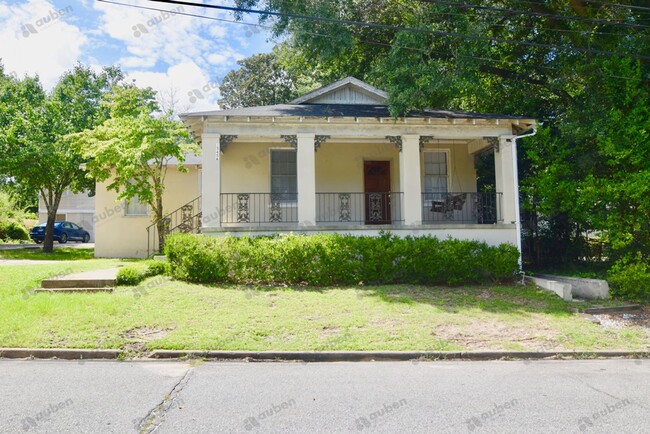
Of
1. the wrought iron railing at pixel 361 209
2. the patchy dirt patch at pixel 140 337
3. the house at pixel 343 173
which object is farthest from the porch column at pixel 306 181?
the patchy dirt patch at pixel 140 337

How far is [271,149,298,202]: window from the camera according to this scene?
14.1 m

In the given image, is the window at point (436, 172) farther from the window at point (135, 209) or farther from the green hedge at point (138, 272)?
the window at point (135, 209)

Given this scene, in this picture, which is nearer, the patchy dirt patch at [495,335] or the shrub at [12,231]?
the patchy dirt patch at [495,335]

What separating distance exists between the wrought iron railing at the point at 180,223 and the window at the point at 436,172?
315 inches

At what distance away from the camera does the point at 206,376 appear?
5.37 metres

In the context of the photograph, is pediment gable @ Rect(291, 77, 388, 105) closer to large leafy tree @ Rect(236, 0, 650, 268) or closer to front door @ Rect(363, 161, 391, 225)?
large leafy tree @ Rect(236, 0, 650, 268)

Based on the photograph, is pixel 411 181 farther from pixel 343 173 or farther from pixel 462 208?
pixel 343 173

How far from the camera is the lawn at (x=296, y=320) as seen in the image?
664 centimetres

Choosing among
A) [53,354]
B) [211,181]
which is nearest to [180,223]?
[211,181]

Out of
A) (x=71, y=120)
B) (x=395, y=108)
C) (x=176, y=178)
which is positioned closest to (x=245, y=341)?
(x=395, y=108)

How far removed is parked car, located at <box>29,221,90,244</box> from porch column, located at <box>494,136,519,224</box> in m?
26.0

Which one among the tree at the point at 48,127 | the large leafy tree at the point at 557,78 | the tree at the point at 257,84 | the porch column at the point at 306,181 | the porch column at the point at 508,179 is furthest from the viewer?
the tree at the point at 257,84

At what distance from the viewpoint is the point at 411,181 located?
12.2m

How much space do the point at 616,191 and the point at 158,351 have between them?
→ 1061 centimetres
